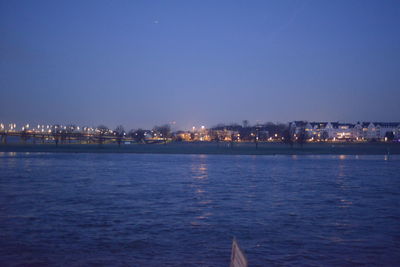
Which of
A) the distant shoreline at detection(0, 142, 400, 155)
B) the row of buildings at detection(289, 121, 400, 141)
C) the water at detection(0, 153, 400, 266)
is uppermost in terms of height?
the row of buildings at detection(289, 121, 400, 141)

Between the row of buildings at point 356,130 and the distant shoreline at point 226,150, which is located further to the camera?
the row of buildings at point 356,130

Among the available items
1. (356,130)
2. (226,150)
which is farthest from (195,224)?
(356,130)

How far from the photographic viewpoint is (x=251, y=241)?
33.9 ft

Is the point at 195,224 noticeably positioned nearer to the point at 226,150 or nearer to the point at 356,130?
the point at 226,150

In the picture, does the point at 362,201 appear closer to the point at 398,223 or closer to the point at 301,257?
the point at 398,223

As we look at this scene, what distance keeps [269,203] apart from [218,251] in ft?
23.2

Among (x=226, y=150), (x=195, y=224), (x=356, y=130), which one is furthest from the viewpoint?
(x=356, y=130)

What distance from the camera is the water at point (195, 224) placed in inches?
354

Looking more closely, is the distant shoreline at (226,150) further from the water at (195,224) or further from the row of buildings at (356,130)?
the row of buildings at (356,130)

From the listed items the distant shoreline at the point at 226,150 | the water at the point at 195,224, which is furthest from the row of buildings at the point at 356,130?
the water at the point at 195,224

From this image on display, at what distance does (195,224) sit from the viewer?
12.2 metres

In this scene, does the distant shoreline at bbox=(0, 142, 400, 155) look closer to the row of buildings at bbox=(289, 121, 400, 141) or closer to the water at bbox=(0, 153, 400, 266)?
the water at bbox=(0, 153, 400, 266)

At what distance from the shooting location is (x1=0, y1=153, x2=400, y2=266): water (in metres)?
9.00

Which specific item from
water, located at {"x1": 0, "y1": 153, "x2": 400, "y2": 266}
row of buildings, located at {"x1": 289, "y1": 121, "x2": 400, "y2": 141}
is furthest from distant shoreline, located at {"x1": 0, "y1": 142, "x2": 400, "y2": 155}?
row of buildings, located at {"x1": 289, "y1": 121, "x2": 400, "y2": 141}
